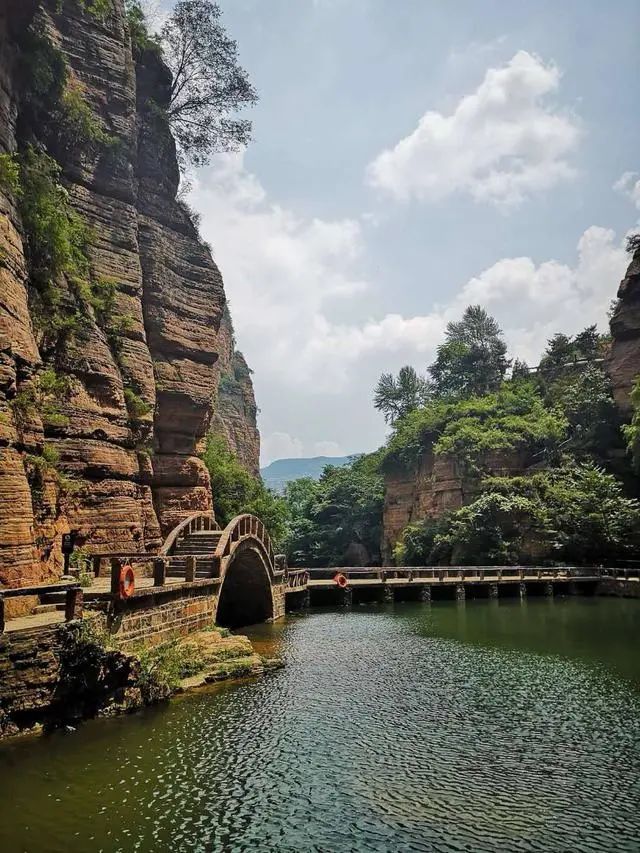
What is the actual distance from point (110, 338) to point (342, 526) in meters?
43.9

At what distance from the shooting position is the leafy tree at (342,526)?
66375 millimetres

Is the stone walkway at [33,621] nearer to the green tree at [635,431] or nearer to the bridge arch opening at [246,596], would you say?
the bridge arch opening at [246,596]

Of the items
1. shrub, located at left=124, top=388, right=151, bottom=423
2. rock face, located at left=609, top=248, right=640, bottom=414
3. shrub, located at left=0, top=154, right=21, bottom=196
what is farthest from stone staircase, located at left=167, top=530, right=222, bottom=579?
rock face, located at left=609, top=248, right=640, bottom=414

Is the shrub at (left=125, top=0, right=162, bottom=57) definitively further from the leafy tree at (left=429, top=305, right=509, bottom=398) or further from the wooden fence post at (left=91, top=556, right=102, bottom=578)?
the leafy tree at (left=429, top=305, right=509, bottom=398)

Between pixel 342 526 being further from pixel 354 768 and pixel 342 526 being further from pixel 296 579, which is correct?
pixel 354 768

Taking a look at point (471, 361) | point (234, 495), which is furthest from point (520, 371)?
point (234, 495)

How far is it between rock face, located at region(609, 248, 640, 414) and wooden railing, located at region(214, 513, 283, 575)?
3414 centimetres

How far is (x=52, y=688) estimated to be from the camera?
1253 cm

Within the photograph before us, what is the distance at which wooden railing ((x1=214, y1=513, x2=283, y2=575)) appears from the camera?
2383 cm

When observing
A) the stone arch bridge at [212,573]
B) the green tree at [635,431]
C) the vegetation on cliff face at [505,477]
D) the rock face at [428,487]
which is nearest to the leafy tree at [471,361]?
the vegetation on cliff face at [505,477]

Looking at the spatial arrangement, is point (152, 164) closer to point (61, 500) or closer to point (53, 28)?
point (53, 28)

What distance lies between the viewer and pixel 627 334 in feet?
167

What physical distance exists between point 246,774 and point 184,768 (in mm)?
1107

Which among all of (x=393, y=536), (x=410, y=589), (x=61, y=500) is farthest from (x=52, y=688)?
(x=393, y=536)
